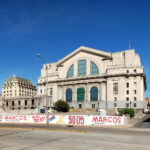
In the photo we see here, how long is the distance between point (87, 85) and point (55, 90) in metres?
16.9

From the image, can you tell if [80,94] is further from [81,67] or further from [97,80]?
[81,67]

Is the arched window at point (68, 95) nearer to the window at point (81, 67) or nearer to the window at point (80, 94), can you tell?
the window at point (80, 94)

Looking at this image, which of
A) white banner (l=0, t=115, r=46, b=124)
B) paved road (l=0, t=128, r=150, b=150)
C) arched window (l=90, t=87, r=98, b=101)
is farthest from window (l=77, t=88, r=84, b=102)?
paved road (l=0, t=128, r=150, b=150)

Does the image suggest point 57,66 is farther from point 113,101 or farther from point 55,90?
point 113,101

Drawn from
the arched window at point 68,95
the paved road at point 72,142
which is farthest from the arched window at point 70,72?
the paved road at point 72,142

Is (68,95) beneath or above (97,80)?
beneath

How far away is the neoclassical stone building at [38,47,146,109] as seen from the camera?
78250mm

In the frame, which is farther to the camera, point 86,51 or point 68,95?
point 68,95

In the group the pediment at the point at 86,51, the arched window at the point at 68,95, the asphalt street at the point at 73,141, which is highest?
the pediment at the point at 86,51

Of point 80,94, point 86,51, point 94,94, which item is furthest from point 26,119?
point 86,51

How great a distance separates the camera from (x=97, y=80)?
3324 inches

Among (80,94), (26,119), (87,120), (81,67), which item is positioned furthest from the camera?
(81,67)

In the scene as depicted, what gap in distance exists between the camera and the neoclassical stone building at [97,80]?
7825 cm

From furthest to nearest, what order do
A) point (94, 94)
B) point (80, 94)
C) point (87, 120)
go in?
point (80, 94), point (94, 94), point (87, 120)
